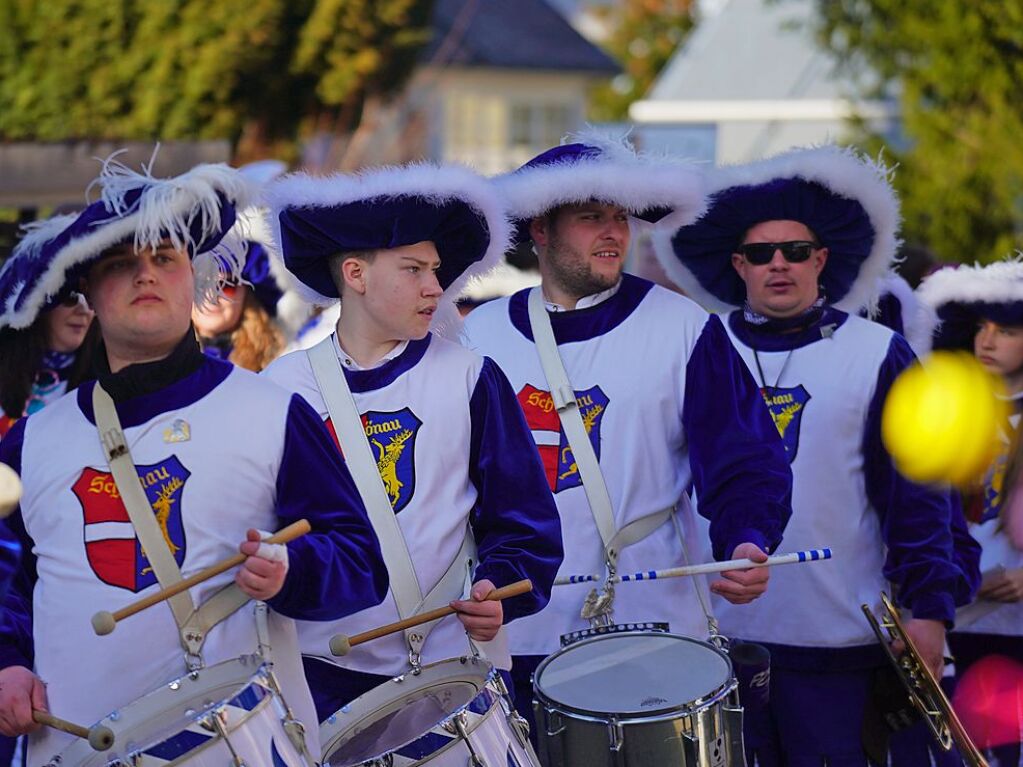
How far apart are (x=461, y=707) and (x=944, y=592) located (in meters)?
2.13

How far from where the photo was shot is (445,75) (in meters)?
28.7

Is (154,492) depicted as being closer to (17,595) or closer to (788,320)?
(17,595)

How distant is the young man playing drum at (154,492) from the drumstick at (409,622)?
0.22ft

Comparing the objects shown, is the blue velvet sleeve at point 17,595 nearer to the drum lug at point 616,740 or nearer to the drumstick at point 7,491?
the drumstick at point 7,491

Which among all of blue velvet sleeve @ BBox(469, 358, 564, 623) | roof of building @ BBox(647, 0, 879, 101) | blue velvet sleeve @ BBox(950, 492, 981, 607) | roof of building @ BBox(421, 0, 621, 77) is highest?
roof of building @ BBox(421, 0, 621, 77)

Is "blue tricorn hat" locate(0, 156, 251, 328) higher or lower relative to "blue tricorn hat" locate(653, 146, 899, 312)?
higher

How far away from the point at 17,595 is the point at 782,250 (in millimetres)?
2696

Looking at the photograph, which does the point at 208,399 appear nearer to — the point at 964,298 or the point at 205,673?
the point at 205,673

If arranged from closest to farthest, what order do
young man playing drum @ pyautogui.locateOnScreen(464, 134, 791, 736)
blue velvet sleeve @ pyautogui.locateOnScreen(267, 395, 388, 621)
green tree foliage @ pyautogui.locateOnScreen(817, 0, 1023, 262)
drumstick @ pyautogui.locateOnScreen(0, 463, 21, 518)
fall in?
drumstick @ pyautogui.locateOnScreen(0, 463, 21, 518)
blue velvet sleeve @ pyautogui.locateOnScreen(267, 395, 388, 621)
young man playing drum @ pyautogui.locateOnScreen(464, 134, 791, 736)
green tree foliage @ pyautogui.locateOnScreen(817, 0, 1023, 262)

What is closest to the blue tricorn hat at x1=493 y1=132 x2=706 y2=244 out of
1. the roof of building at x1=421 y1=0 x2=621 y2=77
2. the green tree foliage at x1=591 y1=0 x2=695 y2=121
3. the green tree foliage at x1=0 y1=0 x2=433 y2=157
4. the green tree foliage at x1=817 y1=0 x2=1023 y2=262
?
the green tree foliage at x1=817 y1=0 x2=1023 y2=262

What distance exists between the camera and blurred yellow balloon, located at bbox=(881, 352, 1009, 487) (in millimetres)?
4828

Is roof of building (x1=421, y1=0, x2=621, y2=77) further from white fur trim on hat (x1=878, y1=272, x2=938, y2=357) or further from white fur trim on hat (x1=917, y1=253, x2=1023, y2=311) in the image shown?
white fur trim on hat (x1=878, y1=272, x2=938, y2=357)

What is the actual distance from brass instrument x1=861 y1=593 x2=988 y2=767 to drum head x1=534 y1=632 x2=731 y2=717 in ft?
3.13

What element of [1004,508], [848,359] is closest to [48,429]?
[848,359]
